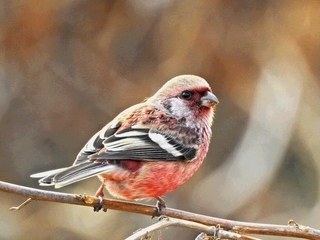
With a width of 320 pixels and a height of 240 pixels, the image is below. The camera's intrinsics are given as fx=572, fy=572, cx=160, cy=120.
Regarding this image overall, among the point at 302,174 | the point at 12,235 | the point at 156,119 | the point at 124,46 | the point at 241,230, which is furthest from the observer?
the point at 124,46

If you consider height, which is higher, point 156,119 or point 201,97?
point 201,97

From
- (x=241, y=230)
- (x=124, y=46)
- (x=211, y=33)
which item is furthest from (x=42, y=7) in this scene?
(x=241, y=230)

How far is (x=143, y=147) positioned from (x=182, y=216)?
82 cm

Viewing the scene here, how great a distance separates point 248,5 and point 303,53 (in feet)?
4.00

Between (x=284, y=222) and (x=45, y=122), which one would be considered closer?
(x=284, y=222)

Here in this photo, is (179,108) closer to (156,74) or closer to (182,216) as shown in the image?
(182,216)

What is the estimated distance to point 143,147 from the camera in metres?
4.32

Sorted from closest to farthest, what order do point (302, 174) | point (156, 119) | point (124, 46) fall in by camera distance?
point (156, 119) → point (302, 174) → point (124, 46)

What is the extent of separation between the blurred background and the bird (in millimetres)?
3165

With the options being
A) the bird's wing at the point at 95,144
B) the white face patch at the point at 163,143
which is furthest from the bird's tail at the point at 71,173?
the white face patch at the point at 163,143

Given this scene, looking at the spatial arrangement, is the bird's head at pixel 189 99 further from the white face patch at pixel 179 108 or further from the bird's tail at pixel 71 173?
the bird's tail at pixel 71 173

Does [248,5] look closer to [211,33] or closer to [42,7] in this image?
[211,33]

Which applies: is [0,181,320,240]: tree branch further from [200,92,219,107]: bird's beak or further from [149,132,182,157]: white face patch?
[200,92,219,107]: bird's beak

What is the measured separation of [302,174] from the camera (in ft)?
27.4
